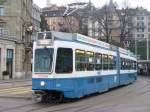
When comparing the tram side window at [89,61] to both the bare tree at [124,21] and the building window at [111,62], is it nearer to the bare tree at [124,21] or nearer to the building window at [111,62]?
the building window at [111,62]

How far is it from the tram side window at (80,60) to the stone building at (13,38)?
39.8m

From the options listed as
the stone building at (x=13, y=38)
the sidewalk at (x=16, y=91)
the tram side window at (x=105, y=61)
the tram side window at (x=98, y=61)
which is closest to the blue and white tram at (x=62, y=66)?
the tram side window at (x=98, y=61)

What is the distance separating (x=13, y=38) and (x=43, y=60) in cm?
4593

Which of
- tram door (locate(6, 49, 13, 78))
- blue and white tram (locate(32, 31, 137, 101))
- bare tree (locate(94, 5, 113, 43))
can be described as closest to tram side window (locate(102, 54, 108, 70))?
blue and white tram (locate(32, 31, 137, 101))

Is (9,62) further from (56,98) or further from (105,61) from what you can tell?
(56,98)

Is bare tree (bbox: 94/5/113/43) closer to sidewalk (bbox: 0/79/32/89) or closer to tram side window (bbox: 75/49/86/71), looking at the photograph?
sidewalk (bbox: 0/79/32/89)

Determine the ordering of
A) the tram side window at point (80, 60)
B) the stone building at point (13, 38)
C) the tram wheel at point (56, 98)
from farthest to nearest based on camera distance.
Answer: the stone building at point (13, 38)
the tram side window at point (80, 60)
the tram wheel at point (56, 98)

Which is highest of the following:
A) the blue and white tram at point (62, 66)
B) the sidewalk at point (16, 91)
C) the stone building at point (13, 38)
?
the stone building at point (13, 38)

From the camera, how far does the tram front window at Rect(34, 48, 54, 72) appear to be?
63.3 feet

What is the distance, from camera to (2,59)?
60.4 m

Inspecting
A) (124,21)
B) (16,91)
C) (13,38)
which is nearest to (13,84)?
(16,91)

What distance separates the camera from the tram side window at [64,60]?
19.4 metres

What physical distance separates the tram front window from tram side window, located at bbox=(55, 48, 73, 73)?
0.36 m

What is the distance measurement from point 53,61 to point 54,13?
356 ft
